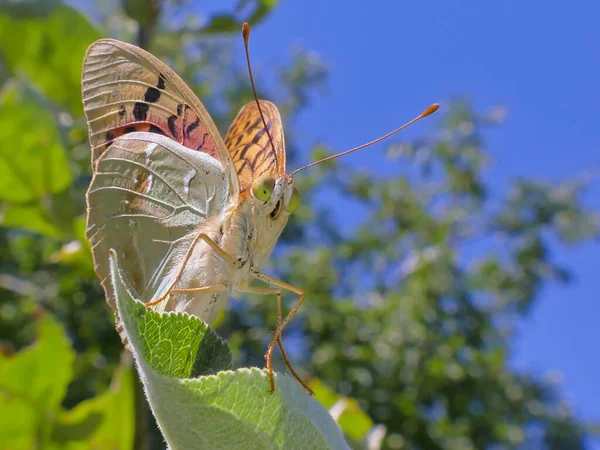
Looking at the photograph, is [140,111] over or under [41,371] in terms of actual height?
over

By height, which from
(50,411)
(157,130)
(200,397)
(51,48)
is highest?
(51,48)

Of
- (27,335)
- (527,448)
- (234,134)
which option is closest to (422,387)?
(527,448)

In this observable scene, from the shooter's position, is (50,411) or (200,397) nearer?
(200,397)

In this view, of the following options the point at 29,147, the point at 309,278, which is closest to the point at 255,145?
the point at 29,147

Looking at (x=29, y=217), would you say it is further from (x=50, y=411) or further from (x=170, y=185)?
(x=170, y=185)

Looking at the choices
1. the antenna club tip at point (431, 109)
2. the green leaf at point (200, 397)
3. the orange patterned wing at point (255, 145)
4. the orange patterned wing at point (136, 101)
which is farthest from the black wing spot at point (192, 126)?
the green leaf at point (200, 397)

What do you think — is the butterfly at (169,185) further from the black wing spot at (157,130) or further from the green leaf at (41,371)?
the green leaf at (41,371)

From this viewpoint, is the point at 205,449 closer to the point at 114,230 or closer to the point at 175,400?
the point at 175,400
